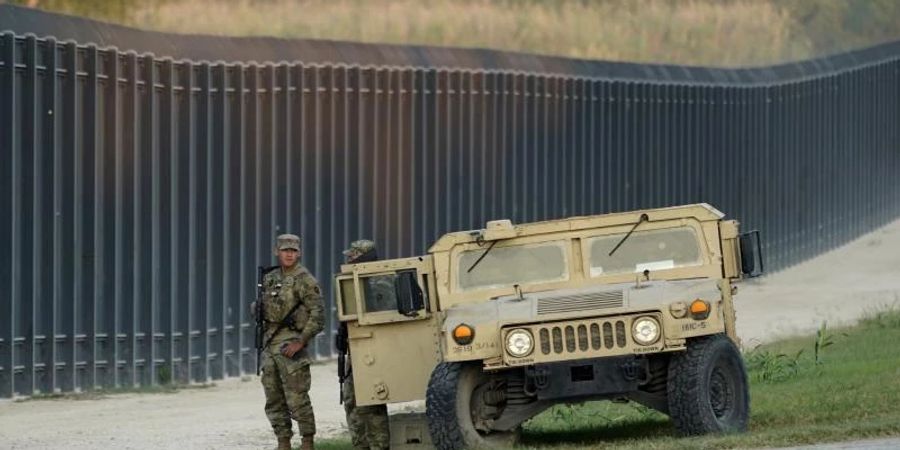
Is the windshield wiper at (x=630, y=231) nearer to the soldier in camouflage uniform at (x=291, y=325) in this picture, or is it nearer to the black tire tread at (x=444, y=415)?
the black tire tread at (x=444, y=415)

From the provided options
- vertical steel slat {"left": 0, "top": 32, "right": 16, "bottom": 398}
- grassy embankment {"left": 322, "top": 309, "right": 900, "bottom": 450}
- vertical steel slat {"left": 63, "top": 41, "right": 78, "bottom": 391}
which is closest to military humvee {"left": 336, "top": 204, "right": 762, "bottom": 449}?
grassy embankment {"left": 322, "top": 309, "right": 900, "bottom": 450}

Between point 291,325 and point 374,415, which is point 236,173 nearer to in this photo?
point 291,325

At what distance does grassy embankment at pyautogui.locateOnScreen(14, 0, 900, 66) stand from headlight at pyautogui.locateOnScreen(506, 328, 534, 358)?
10359mm

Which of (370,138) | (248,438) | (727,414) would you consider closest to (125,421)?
(248,438)

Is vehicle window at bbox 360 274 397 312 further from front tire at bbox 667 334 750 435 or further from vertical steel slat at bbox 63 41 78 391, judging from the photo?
vertical steel slat at bbox 63 41 78 391

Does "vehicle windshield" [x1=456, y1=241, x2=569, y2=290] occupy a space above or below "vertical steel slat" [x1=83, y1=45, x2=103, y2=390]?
Result: below

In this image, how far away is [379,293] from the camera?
16.3 meters

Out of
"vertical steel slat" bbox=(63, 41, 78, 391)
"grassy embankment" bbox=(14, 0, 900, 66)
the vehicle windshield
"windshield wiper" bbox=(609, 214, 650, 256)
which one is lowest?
the vehicle windshield

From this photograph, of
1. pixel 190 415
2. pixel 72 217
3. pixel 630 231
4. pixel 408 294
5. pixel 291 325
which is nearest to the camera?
pixel 408 294

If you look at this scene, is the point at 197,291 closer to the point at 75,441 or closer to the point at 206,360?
the point at 206,360

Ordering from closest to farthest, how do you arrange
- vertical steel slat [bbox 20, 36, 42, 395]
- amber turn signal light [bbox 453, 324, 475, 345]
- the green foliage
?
amber turn signal light [bbox 453, 324, 475, 345] → the green foliage → vertical steel slat [bbox 20, 36, 42, 395]

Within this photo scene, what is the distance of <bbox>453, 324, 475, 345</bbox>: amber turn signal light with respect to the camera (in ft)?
49.4

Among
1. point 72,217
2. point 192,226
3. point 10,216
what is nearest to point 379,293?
point 10,216

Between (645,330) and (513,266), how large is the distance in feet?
5.62
